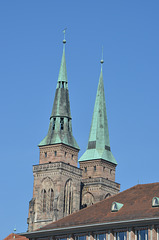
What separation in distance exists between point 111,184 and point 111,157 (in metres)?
5.25

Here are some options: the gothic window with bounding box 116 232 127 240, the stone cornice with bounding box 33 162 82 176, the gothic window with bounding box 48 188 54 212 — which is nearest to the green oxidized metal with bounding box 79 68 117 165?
the stone cornice with bounding box 33 162 82 176

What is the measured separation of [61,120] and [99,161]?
12.2m

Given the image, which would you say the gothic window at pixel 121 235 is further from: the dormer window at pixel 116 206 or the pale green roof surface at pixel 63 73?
the pale green roof surface at pixel 63 73

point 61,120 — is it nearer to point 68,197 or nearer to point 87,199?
point 68,197

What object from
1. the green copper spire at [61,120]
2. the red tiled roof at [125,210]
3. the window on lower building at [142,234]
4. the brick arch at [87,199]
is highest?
the green copper spire at [61,120]

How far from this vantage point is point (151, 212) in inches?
3039

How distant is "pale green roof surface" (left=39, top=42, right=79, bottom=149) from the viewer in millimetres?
151500

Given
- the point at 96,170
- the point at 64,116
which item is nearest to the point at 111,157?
the point at 96,170

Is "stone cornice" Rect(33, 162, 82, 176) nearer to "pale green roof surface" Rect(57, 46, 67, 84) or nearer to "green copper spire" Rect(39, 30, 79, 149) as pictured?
"green copper spire" Rect(39, 30, 79, 149)

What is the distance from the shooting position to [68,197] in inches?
5866

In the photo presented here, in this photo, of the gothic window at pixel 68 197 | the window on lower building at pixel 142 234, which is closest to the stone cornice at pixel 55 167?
the gothic window at pixel 68 197

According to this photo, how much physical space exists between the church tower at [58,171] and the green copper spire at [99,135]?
6.37m

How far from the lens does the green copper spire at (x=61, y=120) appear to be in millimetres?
151500

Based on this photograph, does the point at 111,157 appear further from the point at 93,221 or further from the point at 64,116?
the point at 93,221
